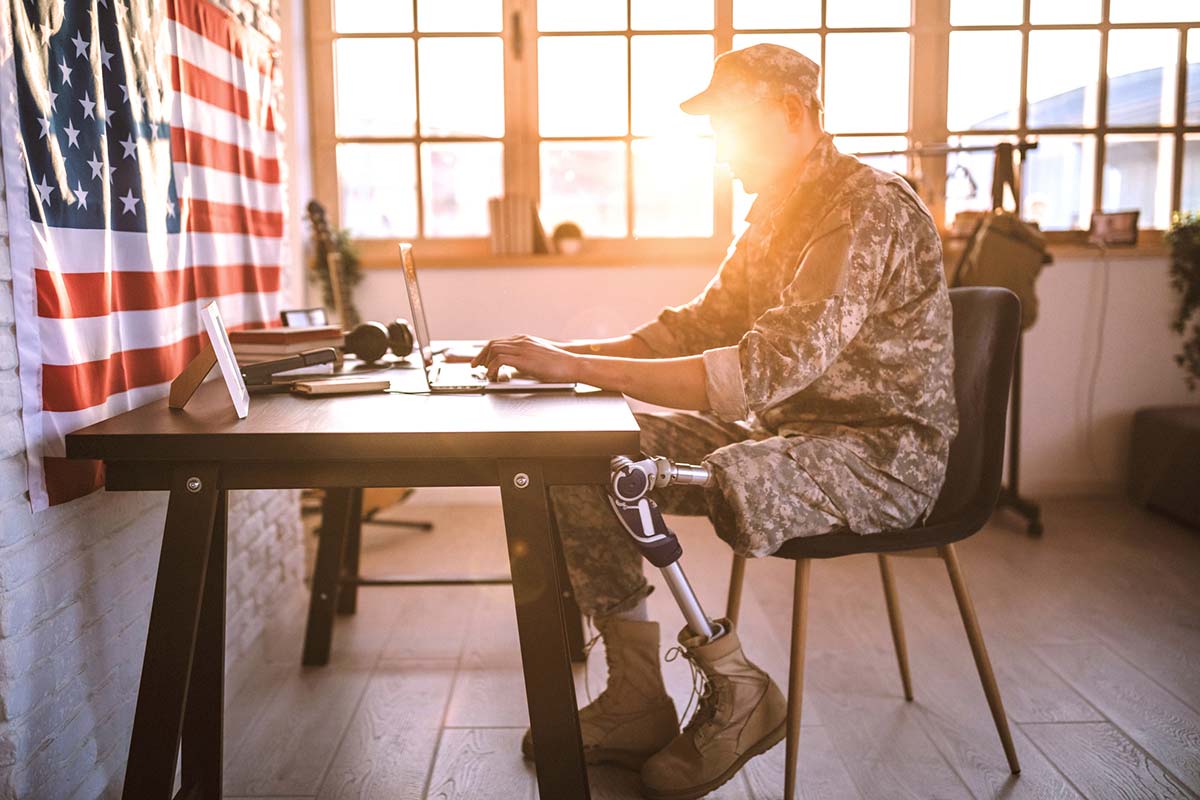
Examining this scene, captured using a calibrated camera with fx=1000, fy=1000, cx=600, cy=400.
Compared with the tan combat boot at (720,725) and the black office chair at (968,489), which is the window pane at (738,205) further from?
the tan combat boot at (720,725)

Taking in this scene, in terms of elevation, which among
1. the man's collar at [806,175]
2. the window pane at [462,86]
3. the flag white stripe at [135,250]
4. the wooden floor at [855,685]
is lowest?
the wooden floor at [855,685]

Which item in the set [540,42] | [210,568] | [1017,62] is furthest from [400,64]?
[210,568]

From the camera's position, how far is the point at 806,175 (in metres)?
1.94

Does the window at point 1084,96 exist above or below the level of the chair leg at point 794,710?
above

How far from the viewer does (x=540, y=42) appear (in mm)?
3922

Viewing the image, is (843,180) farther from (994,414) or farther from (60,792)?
(60,792)

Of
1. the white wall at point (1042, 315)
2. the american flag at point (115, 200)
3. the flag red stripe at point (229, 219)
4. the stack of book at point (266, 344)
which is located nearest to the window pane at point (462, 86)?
the white wall at point (1042, 315)

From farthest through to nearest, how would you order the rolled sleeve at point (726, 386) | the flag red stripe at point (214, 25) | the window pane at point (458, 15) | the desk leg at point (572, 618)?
the window pane at point (458, 15) < the desk leg at point (572, 618) < the flag red stripe at point (214, 25) < the rolled sleeve at point (726, 386)

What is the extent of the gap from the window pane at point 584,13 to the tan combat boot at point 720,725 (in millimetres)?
2839

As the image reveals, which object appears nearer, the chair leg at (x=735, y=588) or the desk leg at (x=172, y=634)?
the desk leg at (x=172, y=634)

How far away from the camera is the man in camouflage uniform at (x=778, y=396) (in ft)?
5.58

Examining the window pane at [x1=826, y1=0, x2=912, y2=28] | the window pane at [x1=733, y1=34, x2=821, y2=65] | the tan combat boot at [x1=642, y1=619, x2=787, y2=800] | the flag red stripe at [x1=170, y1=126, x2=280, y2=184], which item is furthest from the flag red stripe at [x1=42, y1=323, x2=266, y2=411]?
the window pane at [x1=826, y1=0, x2=912, y2=28]

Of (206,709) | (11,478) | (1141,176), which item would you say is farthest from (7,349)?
(1141,176)

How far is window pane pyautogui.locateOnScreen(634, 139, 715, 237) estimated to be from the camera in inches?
157
